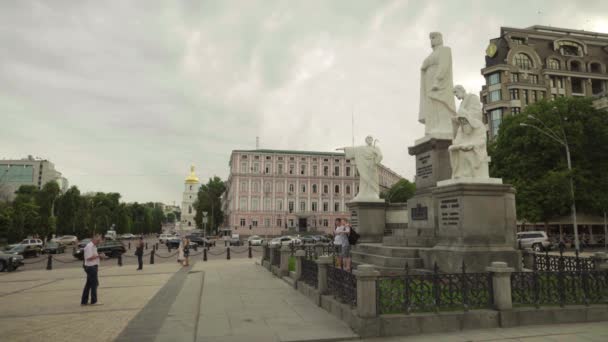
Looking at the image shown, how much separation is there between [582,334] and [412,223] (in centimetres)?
635

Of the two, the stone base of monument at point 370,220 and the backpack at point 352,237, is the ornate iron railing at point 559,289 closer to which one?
the backpack at point 352,237

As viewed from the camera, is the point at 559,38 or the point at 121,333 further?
the point at 559,38

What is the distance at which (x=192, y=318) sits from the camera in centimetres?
862

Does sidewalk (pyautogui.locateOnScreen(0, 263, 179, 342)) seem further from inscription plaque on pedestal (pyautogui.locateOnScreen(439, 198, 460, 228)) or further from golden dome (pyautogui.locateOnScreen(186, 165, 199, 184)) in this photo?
golden dome (pyautogui.locateOnScreen(186, 165, 199, 184))

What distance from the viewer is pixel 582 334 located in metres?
6.86

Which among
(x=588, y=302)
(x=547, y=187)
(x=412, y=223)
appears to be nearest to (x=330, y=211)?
(x=547, y=187)

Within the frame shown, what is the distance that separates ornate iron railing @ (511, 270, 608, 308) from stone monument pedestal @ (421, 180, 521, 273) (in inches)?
59.1

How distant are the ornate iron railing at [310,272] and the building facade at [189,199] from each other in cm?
12668

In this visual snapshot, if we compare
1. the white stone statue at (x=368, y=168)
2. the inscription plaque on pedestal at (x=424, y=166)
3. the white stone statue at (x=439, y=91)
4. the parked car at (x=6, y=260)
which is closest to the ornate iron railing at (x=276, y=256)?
the white stone statue at (x=368, y=168)

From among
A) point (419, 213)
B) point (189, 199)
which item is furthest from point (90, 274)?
point (189, 199)

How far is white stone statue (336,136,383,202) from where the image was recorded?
51.4ft

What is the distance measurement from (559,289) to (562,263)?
10.3 feet

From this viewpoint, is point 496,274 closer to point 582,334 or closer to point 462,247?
point 582,334

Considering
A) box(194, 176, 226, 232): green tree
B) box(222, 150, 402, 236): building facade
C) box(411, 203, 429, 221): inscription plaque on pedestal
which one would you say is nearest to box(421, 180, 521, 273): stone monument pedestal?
box(411, 203, 429, 221): inscription plaque on pedestal
